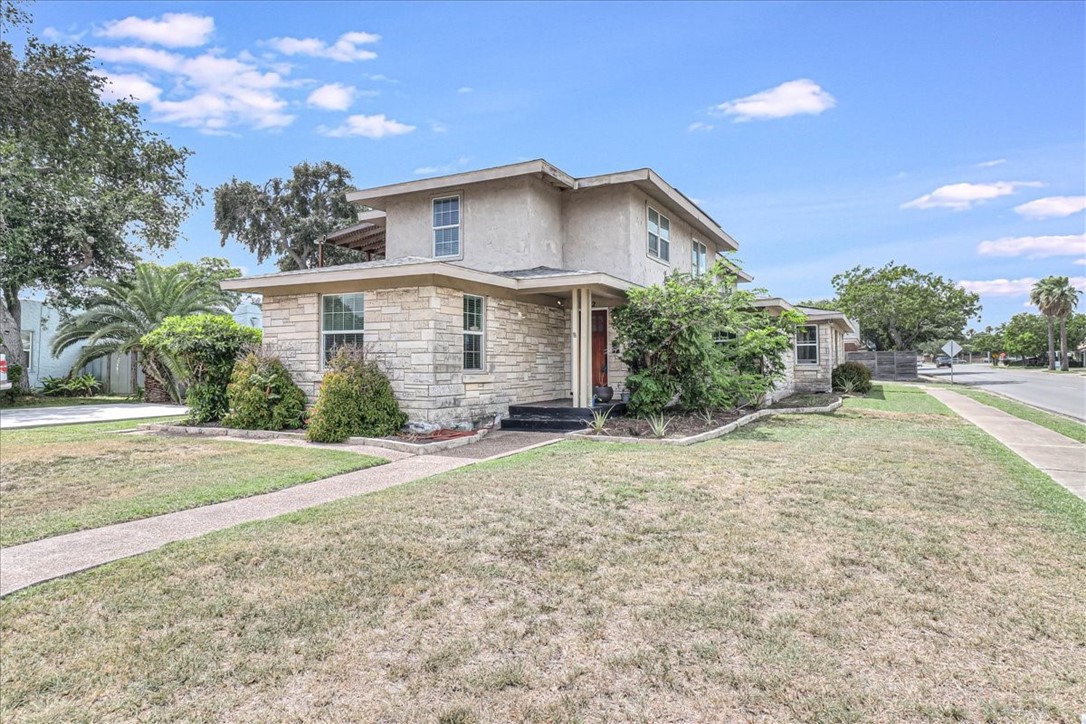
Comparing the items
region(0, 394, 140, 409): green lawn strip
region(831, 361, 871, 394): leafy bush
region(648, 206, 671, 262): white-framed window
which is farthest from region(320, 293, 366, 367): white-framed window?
region(831, 361, 871, 394): leafy bush

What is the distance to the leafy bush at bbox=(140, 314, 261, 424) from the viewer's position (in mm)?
11719

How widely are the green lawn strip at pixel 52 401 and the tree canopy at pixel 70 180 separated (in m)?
1.97

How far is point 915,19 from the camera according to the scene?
10.7 meters

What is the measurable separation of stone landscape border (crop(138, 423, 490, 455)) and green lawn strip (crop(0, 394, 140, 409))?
9.08m

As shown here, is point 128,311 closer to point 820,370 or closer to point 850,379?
point 820,370

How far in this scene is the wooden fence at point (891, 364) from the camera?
37.5 metres

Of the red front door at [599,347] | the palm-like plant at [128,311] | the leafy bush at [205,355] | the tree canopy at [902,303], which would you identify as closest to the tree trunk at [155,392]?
the palm-like plant at [128,311]

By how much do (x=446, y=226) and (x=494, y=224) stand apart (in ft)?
4.62

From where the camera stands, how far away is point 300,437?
10.5 meters

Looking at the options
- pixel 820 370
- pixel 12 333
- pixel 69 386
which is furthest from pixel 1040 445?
pixel 12 333

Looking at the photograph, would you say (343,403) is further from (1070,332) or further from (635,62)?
(1070,332)

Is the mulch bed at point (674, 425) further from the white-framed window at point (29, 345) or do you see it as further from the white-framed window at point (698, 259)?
the white-framed window at point (29, 345)

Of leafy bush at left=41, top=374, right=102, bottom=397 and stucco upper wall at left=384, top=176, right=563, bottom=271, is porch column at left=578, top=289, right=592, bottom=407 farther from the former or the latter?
leafy bush at left=41, top=374, right=102, bottom=397

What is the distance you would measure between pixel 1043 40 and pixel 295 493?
14.2 meters
